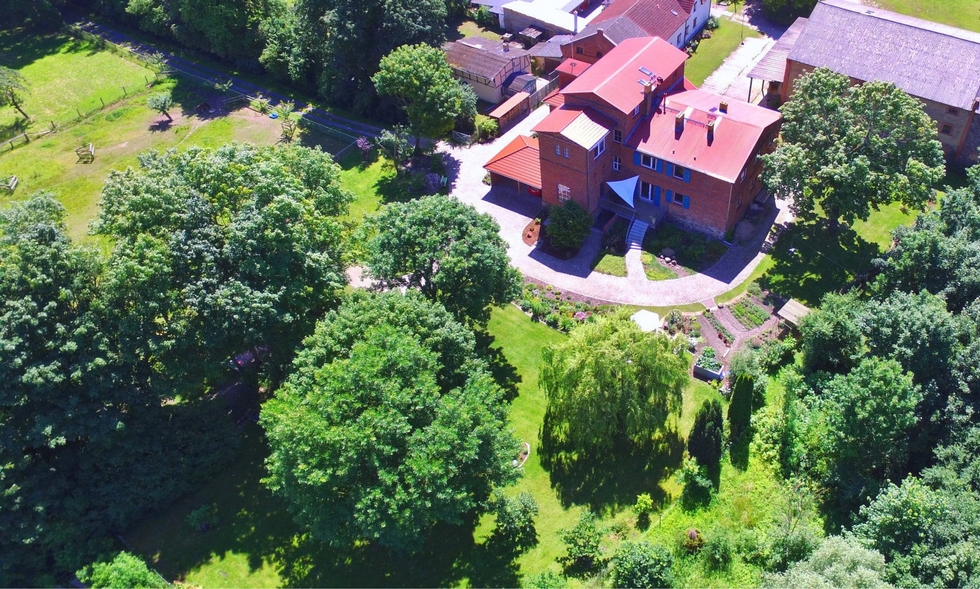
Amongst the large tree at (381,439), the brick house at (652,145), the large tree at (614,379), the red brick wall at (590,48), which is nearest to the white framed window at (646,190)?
the brick house at (652,145)

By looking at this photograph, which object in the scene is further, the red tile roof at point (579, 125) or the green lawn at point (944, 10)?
the green lawn at point (944, 10)

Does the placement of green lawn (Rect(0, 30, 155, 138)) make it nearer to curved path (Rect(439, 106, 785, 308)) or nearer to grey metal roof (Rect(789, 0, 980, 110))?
curved path (Rect(439, 106, 785, 308))

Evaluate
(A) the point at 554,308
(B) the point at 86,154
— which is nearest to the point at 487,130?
(A) the point at 554,308

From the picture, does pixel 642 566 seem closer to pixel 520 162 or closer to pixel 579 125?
pixel 579 125

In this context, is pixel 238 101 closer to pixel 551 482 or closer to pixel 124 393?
pixel 124 393

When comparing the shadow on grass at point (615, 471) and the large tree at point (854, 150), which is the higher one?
the large tree at point (854, 150)

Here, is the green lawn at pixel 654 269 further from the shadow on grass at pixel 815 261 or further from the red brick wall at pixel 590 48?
the red brick wall at pixel 590 48

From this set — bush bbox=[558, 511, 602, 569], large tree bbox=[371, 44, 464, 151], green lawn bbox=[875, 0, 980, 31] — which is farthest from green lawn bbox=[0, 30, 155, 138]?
green lawn bbox=[875, 0, 980, 31]
